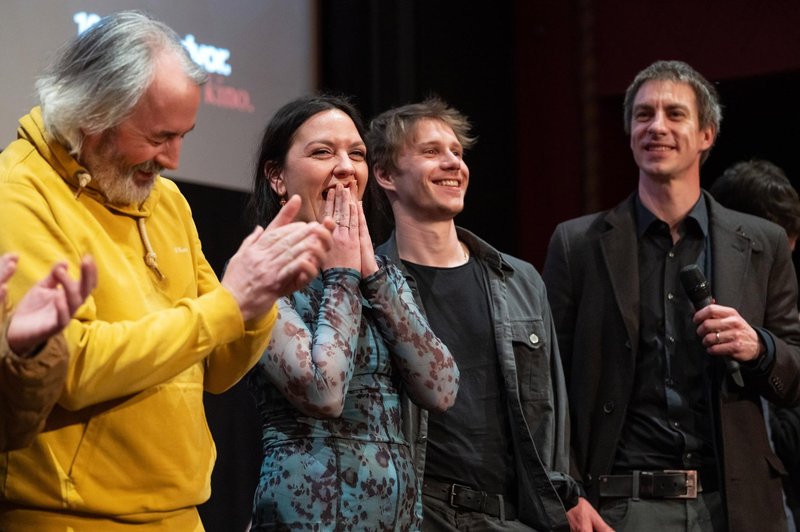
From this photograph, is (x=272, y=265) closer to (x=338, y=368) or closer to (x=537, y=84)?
(x=338, y=368)

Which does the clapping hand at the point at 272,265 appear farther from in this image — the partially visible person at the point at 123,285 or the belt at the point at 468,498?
the belt at the point at 468,498

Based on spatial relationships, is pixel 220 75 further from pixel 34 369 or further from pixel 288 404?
pixel 34 369

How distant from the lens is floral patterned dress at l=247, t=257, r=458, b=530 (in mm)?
2246

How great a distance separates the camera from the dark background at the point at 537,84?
5.04 metres

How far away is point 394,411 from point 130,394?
690mm

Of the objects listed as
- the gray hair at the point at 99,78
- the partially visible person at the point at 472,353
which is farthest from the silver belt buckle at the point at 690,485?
the gray hair at the point at 99,78

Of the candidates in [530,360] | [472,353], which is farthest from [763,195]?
[472,353]

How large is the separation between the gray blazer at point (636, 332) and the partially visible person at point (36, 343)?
5.82ft

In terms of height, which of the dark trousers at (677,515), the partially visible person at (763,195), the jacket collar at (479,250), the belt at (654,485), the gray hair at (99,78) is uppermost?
the gray hair at (99,78)

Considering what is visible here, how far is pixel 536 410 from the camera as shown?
9.48 feet

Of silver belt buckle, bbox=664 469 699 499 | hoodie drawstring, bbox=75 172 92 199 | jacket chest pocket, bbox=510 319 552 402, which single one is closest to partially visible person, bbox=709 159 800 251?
silver belt buckle, bbox=664 469 699 499

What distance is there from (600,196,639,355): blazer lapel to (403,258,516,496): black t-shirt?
0.46 m

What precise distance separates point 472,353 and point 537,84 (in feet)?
11.0

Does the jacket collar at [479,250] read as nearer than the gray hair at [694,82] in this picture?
Yes
